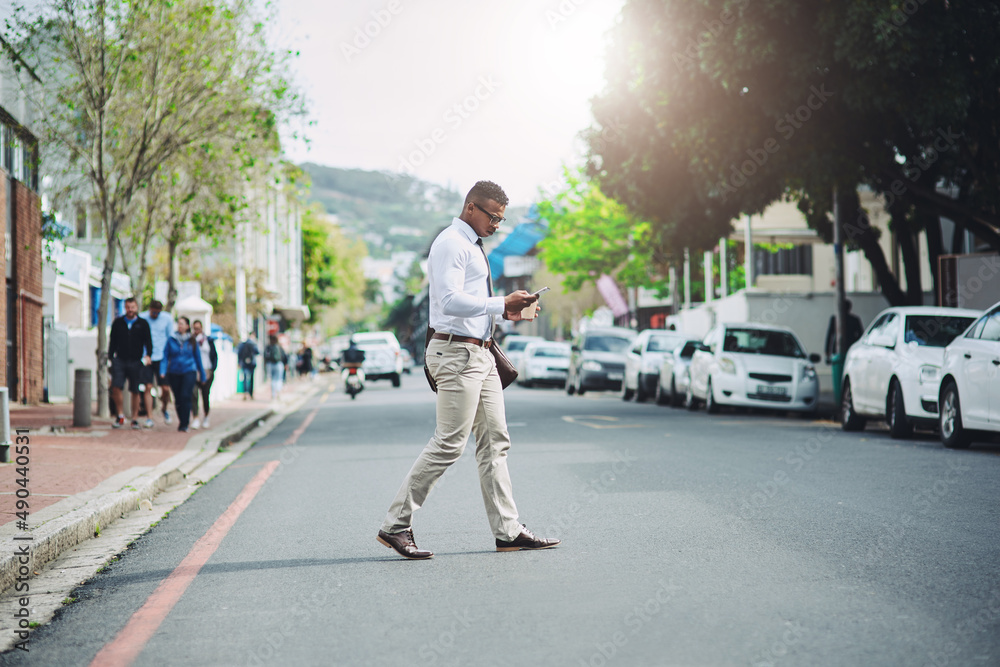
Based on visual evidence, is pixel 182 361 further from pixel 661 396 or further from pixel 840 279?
pixel 840 279

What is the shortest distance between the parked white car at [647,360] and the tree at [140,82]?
33.8 ft

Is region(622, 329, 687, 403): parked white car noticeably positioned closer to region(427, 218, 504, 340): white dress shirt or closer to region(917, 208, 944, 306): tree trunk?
region(917, 208, 944, 306): tree trunk

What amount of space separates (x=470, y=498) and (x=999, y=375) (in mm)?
5534

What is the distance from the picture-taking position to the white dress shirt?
6270 mm

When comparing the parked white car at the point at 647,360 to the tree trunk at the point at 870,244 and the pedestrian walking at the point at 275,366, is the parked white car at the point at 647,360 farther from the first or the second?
the pedestrian walking at the point at 275,366

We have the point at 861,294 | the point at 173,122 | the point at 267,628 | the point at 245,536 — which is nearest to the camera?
the point at 267,628

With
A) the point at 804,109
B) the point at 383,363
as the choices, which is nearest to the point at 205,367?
the point at 804,109

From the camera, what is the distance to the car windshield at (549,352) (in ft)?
124

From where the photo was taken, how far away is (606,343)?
31.5 m

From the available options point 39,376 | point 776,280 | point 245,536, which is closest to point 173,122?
point 39,376

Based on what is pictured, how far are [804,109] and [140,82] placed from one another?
1039 cm

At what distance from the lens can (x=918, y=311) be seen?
588 inches

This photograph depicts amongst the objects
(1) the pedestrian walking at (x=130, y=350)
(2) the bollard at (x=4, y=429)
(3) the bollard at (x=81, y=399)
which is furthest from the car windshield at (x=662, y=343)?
(2) the bollard at (x=4, y=429)

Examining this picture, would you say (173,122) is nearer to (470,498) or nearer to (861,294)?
(470,498)
